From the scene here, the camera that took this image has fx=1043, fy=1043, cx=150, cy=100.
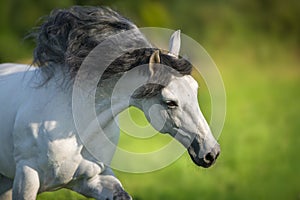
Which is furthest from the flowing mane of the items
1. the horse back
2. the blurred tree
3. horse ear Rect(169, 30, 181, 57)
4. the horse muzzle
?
the blurred tree

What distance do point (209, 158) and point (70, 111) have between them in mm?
968

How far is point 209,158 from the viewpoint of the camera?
6355 millimetres

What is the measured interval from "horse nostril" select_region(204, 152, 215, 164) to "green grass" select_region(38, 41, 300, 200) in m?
0.86

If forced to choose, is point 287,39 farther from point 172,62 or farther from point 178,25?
point 172,62

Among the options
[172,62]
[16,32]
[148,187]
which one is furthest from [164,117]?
[16,32]

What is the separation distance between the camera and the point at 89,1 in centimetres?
1501

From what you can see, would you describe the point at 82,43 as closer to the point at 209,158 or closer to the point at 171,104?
the point at 171,104

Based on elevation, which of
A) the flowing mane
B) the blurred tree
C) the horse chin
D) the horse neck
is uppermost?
the flowing mane

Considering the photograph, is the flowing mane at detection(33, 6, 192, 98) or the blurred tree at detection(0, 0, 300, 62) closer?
the flowing mane at detection(33, 6, 192, 98)

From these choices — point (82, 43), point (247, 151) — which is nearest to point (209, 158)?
point (82, 43)

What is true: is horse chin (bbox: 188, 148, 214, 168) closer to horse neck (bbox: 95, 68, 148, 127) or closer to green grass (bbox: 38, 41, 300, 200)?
horse neck (bbox: 95, 68, 148, 127)

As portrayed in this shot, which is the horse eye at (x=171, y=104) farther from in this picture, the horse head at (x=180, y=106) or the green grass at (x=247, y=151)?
the green grass at (x=247, y=151)

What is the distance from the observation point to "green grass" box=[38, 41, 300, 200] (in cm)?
1202

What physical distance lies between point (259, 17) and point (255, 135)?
12335 mm
